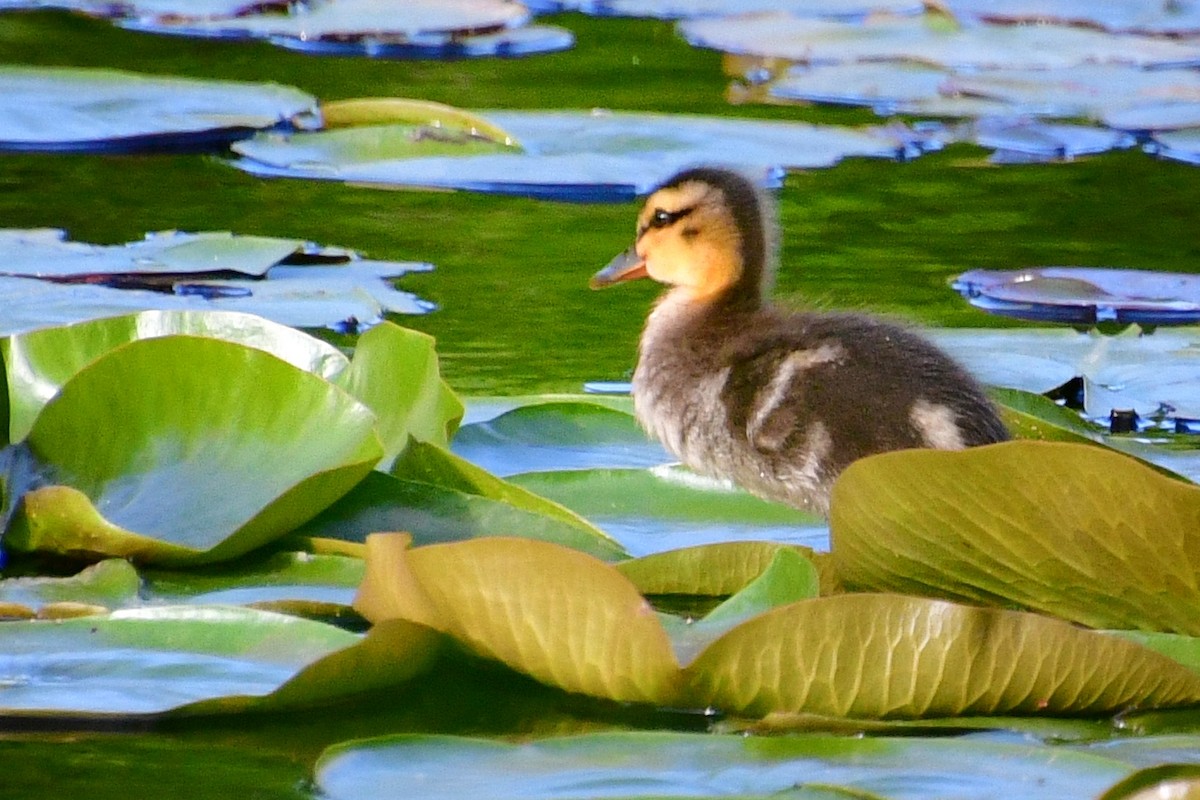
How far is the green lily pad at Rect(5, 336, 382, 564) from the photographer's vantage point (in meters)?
2.19

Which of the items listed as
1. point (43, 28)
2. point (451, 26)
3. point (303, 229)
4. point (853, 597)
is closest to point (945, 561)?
point (853, 597)

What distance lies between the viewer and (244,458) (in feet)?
7.38

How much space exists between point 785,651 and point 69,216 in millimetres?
2747

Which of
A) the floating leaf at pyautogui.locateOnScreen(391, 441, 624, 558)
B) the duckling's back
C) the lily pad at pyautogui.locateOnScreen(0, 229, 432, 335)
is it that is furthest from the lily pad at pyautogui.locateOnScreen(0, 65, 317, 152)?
the floating leaf at pyautogui.locateOnScreen(391, 441, 624, 558)

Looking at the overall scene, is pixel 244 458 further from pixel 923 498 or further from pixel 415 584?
pixel 923 498

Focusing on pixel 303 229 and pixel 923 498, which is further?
pixel 303 229

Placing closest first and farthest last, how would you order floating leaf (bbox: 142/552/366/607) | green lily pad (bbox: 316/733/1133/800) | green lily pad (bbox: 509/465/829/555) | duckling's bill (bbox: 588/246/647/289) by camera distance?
green lily pad (bbox: 316/733/1133/800), floating leaf (bbox: 142/552/366/607), green lily pad (bbox: 509/465/829/555), duckling's bill (bbox: 588/246/647/289)

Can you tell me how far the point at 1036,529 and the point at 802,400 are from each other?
672 mm

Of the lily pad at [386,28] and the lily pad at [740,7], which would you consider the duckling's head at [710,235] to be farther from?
the lily pad at [740,7]

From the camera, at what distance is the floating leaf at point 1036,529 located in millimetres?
1944

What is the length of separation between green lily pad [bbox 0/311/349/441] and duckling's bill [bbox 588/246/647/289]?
0.90m

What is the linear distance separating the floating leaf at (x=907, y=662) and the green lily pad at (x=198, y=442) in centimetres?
57

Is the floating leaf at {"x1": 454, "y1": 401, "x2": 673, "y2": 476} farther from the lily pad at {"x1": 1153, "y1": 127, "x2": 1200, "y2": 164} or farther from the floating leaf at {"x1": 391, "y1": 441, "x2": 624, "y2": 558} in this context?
the lily pad at {"x1": 1153, "y1": 127, "x2": 1200, "y2": 164}

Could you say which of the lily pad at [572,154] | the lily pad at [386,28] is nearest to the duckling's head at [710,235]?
the lily pad at [572,154]
